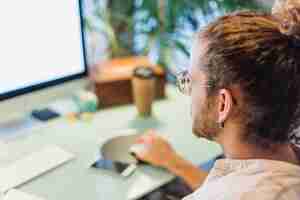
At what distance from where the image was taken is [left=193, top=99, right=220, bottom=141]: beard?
937 millimetres

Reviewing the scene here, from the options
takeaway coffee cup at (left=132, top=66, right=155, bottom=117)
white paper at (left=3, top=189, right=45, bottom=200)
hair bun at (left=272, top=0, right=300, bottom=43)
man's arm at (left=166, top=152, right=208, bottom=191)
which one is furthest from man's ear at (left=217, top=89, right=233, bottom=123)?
takeaway coffee cup at (left=132, top=66, right=155, bottom=117)

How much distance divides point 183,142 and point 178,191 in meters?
0.19

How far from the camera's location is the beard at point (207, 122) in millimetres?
937

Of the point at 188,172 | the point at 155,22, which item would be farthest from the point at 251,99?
the point at 155,22

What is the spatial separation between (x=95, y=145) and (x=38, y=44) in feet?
1.05

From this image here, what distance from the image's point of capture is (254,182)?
84 centimetres

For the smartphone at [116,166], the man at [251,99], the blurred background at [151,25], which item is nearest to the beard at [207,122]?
the man at [251,99]

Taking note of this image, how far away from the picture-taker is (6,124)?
148 cm

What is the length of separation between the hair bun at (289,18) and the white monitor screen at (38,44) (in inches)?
25.8

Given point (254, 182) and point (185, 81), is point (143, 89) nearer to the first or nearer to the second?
point (185, 81)

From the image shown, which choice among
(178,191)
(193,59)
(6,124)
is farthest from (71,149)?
(193,59)

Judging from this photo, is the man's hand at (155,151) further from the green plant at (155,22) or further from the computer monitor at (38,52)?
the green plant at (155,22)

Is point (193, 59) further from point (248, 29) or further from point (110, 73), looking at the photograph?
point (110, 73)

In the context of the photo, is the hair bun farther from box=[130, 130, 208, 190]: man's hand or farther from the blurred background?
the blurred background
